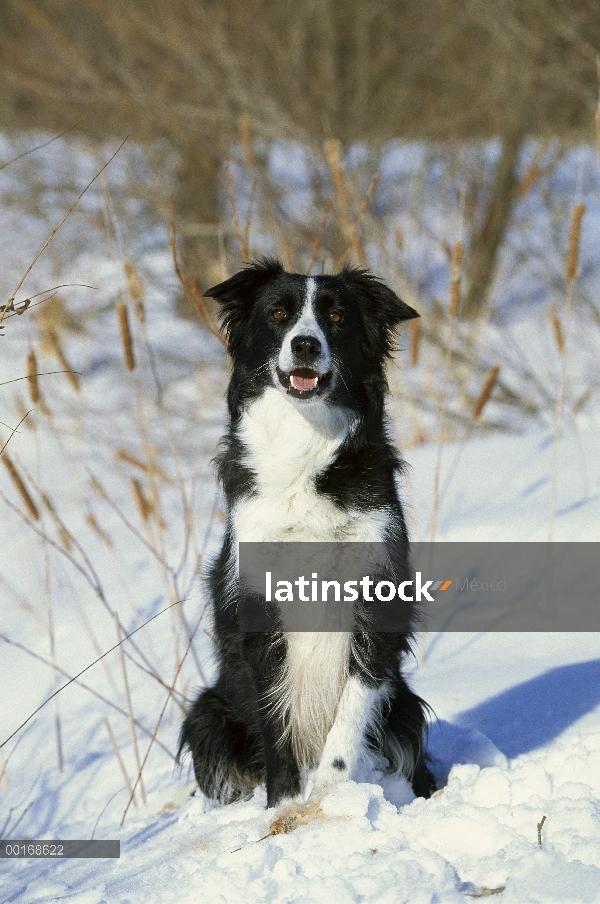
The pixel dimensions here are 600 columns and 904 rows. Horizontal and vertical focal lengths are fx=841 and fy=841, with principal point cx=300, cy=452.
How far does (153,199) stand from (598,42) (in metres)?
4.28

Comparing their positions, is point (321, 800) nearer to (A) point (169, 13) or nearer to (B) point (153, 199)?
(B) point (153, 199)

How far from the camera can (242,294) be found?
8.64ft

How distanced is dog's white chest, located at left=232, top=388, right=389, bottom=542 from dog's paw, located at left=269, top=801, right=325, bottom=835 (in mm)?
686

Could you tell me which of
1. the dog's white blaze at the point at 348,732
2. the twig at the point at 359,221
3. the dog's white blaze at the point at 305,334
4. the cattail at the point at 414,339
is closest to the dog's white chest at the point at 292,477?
the dog's white blaze at the point at 305,334

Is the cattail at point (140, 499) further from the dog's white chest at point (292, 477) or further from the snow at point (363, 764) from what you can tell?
the dog's white chest at point (292, 477)

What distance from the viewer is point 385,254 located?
17.1 feet

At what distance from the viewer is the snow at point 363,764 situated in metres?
1.79

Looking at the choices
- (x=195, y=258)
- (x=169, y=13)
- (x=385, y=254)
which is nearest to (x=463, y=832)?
(x=385, y=254)

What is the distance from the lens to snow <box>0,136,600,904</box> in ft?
5.89

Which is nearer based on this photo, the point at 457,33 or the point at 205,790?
the point at 205,790

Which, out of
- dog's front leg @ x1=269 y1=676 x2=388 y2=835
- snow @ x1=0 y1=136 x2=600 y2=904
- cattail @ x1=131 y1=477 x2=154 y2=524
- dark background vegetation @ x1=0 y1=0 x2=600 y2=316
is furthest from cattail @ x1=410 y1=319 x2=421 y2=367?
dark background vegetation @ x1=0 y1=0 x2=600 y2=316

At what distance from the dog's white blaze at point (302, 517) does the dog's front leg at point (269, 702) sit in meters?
0.02

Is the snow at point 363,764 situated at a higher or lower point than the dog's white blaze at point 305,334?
lower

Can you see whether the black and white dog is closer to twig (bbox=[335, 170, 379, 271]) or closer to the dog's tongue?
the dog's tongue
